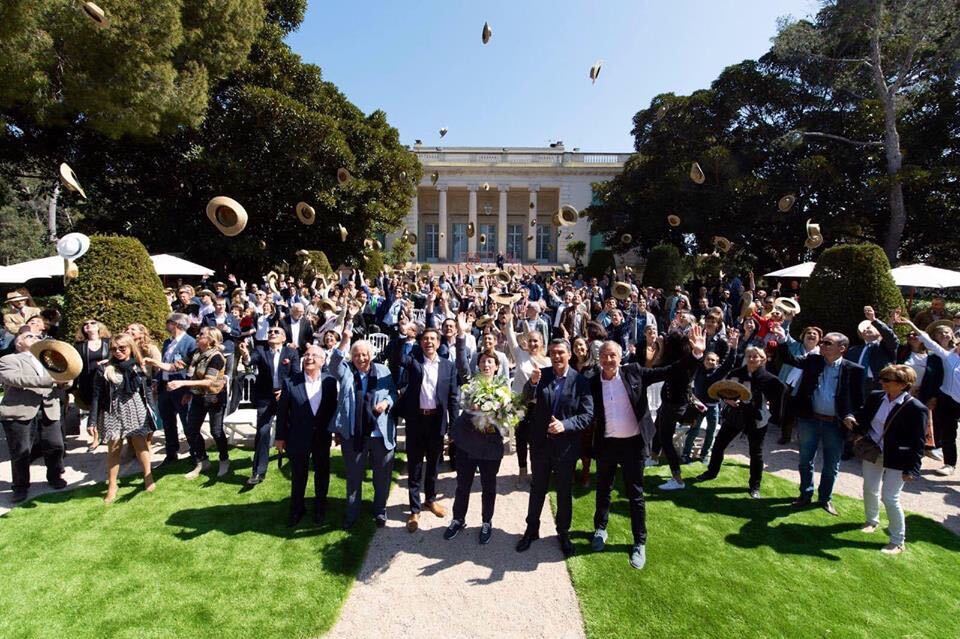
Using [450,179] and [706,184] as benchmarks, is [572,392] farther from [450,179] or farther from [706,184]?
[450,179]

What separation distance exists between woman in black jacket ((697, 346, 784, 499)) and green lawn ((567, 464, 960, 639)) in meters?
0.49

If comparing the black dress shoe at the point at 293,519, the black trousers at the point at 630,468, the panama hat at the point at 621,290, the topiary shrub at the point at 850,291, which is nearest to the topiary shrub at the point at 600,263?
the panama hat at the point at 621,290

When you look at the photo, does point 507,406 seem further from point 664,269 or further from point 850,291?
point 664,269

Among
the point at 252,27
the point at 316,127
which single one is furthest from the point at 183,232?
the point at 252,27

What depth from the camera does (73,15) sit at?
35.7 feet

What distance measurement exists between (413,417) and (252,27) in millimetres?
16312

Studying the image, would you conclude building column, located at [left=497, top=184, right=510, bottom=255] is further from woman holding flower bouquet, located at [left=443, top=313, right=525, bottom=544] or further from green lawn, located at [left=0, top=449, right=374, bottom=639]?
woman holding flower bouquet, located at [left=443, top=313, right=525, bottom=544]

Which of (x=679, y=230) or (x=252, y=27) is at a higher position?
(x=252, y=27)

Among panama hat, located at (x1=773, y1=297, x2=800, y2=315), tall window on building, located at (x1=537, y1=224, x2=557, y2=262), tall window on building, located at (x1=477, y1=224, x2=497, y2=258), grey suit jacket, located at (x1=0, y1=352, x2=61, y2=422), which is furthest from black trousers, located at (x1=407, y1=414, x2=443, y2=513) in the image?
tall window on building, located at (x1=477, y1=224, x2=497, y2=258)

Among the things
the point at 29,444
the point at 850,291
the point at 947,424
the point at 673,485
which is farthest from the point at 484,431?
the point at 850,291

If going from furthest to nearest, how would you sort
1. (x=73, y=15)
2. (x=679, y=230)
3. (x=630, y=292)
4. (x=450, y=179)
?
(x=450, y=179), (x=679, y=230), (x=630, y=292), (x=73, y=15)

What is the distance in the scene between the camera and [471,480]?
4.39 meters

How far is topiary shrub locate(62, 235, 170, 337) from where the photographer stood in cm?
Result: 705

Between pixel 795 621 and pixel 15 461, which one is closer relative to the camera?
pixel 795 621
